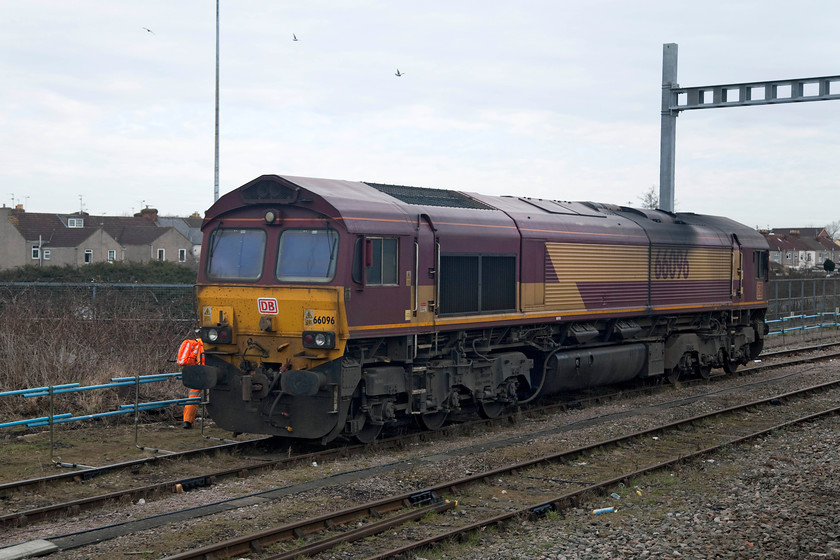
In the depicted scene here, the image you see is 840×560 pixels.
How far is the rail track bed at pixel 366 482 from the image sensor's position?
9.22m

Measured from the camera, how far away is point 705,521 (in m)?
9.45

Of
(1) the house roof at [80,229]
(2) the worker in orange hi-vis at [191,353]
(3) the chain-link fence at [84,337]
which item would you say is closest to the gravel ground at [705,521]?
(2) the worker in orange hi-vis at [191,353]

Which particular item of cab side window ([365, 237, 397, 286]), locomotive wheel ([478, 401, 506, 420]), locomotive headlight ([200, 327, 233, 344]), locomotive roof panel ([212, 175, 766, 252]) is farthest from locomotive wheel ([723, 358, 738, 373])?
locomotive headlight ([200, 327, 233, 344])

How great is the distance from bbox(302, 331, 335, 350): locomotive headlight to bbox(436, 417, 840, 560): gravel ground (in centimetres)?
357

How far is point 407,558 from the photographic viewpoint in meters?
8.12

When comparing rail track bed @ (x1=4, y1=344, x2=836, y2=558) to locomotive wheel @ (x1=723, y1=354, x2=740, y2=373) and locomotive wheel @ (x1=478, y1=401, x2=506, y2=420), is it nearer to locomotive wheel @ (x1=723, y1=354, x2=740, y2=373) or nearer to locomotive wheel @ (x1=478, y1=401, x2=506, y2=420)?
locomotive wheel @ (x1=478, y1=401, x2=506, y2=420)

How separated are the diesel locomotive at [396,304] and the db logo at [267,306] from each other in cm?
2

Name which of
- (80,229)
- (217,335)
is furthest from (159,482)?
(80,229)

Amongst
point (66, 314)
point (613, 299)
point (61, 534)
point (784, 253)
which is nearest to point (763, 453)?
point (613, 299)

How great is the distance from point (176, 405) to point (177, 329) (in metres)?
4.54

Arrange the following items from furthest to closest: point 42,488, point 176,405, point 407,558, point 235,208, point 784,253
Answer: point 784,253
point 176,405
point 235,208
point 42,488
point 407,558

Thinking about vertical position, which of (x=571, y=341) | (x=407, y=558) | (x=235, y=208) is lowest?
(x=407, y=558)

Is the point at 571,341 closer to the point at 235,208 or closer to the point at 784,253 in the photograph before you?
the point at 235,208

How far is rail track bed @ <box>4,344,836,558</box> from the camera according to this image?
30.2 feet
